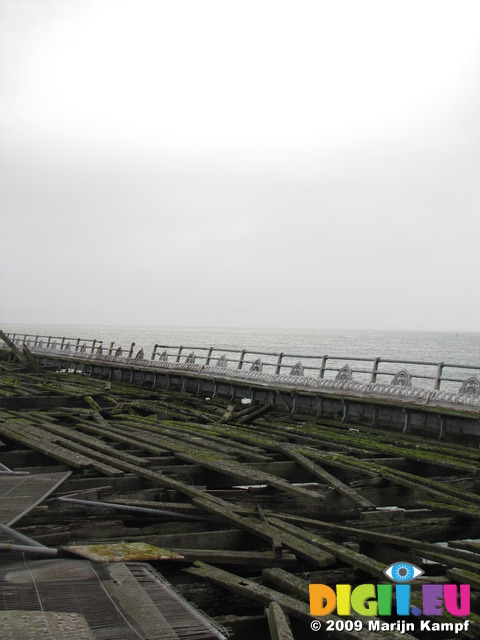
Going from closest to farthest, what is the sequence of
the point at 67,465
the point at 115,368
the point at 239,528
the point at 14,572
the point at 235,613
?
the point at 14,572, the point at 235,613, the point at 239,528, the point at 67,465, the point at 115,368

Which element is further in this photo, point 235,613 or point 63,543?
point 63,543

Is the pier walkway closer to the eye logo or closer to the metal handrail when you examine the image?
the metal handrail

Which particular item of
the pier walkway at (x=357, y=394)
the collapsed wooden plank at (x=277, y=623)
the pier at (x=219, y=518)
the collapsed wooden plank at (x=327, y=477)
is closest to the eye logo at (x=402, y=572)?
the pier at (x=219, y=518)

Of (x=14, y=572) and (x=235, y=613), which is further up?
(x=14, y=572)

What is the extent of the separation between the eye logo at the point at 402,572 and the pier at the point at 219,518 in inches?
5.3

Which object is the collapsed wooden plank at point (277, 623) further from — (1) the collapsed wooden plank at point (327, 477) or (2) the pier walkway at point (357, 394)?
(2) the pier walkway at point (357, 394)

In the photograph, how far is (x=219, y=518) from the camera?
24.3ft

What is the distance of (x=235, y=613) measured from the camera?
18.2 feet

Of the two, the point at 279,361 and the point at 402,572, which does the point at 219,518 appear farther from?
the point at 279,361

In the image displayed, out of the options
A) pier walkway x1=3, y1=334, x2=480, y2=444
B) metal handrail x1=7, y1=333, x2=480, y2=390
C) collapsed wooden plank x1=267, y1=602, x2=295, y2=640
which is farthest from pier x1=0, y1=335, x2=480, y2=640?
metal handrail x1=7, y1=333, x2=480, y2=390

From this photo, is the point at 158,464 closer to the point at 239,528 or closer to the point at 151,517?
the point at 151,517

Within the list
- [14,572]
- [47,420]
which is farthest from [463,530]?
[47,420]

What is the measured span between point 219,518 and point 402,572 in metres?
2.36

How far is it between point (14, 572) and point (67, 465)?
5.08 metres
